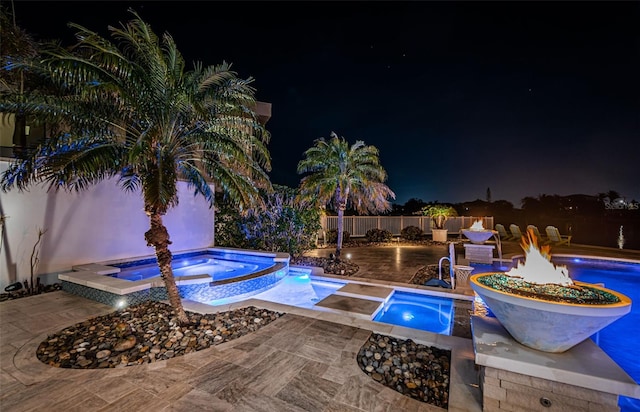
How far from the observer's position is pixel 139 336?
11.8 feet

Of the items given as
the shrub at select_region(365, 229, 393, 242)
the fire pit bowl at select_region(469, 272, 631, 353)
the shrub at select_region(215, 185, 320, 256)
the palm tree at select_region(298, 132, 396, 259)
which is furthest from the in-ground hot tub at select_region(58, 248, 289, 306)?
the shrub at select_region(365, 229, 393, 242)

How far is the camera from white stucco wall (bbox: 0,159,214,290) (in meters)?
5.70

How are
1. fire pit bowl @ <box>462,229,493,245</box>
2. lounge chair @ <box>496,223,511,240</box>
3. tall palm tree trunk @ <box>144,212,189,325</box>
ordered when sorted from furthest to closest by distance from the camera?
1. lounge chair @ <box>496,223,511,240</box>
2. fire pit bowl @ <box>462,229,493,245</box>
3. tall palm tree trunk @ <box>144,212,189,325</box>

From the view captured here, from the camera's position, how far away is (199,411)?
7.27ft

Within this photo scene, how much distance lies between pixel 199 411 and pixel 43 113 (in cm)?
456

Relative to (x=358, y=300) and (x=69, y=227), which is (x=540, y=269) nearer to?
(x=358, y=300)

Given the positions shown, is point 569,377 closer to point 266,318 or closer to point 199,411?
point 199,411

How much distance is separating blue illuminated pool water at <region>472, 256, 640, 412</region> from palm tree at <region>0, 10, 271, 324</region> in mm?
6137

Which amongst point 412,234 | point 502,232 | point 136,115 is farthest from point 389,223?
point 136,115

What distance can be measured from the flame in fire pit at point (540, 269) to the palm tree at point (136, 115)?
13.7 ft

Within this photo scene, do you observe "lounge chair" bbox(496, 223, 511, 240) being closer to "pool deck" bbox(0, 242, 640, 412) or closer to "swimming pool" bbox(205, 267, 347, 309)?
"swimming pool" bbox(205, 267, 347, 309)

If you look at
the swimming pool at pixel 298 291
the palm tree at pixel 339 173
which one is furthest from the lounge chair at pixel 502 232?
the swimming pool at pixel 298 291

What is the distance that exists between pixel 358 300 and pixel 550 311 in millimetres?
3753

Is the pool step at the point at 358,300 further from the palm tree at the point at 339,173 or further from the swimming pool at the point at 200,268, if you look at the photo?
the swimming pool at the point at 200,268
